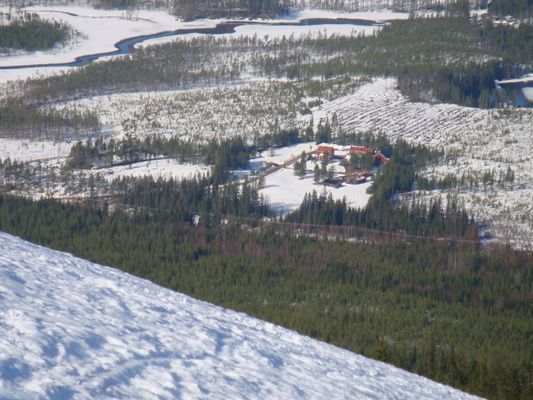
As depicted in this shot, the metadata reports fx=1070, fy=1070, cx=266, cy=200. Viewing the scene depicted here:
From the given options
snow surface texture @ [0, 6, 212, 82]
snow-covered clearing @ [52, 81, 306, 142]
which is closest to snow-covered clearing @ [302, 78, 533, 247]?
snow-covered clearing @ [52, 81, 306, 142]

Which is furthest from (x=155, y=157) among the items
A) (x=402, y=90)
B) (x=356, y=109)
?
(x=402, y=90)

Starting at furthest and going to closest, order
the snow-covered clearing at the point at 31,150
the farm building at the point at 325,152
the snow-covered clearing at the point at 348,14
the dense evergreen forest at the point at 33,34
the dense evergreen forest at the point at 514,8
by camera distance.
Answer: the snow-covered clearing at the point at 348,14, the dense evergreen forest at the point at 514,8, the dense evergreen forest at the point at 33,34, the snow-covered clearing at the point at 31,150, the farm building at the point at 325,152

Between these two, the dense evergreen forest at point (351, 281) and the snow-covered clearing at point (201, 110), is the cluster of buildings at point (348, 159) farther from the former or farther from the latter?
the dense evergreen forest at point (351, 281)

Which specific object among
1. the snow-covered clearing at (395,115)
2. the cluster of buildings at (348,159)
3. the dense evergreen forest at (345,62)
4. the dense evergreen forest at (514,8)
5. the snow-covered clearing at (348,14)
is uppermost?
the dense evergreen forest at (514,8)

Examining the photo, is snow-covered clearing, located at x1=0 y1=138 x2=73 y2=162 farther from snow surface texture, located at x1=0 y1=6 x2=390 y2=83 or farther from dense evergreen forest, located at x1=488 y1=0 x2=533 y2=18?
dense evergreen forest, located at x1=488 y1=0 x2=533 y2=18

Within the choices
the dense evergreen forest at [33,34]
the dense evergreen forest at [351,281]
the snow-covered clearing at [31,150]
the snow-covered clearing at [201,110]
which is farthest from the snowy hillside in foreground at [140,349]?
the dense evergreen forest at [33,34]

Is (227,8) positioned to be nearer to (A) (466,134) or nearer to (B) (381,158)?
(A) (466,134)
